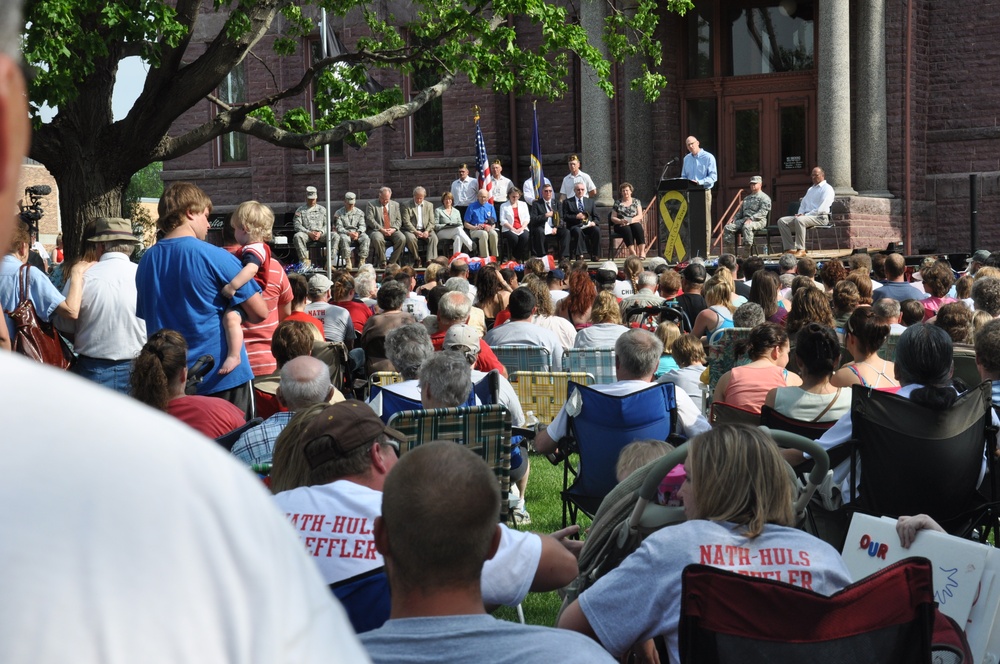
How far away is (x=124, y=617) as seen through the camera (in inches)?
25.8

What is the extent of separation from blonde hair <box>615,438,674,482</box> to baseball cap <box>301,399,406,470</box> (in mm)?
871

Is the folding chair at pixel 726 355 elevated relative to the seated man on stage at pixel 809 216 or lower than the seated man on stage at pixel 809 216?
lower

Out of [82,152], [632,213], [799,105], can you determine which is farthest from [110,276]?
[799,105]

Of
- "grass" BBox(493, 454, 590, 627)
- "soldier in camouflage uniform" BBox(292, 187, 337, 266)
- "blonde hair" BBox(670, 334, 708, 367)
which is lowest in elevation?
"grass" BBox(493, 454, 590, 627)

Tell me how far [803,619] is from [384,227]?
2149cm

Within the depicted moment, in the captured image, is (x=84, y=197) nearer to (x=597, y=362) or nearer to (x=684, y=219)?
(x=597, y=362)

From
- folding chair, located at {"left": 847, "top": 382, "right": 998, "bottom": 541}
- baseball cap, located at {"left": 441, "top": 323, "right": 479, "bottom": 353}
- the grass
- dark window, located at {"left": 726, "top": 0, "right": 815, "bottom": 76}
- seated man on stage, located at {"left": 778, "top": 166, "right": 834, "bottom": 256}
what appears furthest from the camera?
dark window, located at {"left": 726, "top": 0, "right": 815, "bottom": 76}

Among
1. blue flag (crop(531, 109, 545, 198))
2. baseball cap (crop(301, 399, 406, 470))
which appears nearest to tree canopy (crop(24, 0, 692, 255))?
blue flag (crop(531, 109, 545, 198))

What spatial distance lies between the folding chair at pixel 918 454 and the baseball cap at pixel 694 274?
20.1 ft

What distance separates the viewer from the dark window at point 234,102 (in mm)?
29219

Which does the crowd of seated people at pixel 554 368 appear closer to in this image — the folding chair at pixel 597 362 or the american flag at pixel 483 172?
the folding chair at pixel 597 362

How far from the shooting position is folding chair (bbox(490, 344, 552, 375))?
946cm

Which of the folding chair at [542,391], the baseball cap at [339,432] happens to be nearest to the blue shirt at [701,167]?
the folding chair at [542,391]

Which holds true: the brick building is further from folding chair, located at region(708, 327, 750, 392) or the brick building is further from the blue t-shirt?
the blue t-shirt
